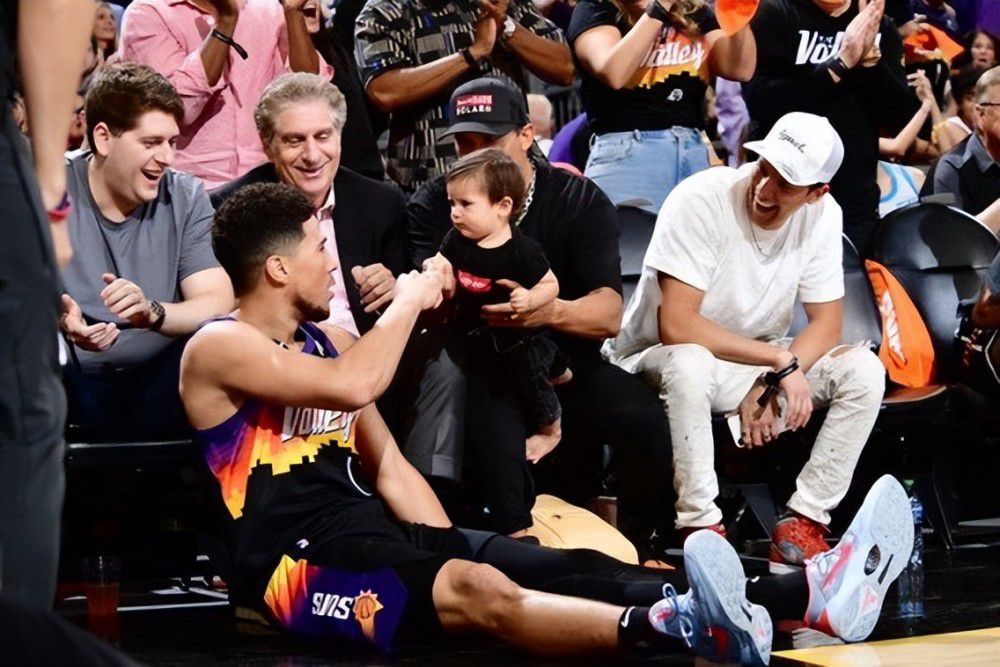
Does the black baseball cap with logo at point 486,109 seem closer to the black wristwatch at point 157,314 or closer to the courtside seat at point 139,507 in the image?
the black wristwatch at point 157,314

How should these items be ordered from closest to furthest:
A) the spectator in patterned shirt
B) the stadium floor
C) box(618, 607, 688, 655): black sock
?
box(618, 607, 688, 655): black sock
the stadium floor
the spectator in patterned shirt

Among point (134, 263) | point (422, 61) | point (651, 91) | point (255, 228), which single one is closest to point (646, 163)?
point (651, 91)

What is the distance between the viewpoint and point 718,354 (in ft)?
18.7

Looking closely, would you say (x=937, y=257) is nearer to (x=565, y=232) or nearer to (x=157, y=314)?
(x=565, y=232)

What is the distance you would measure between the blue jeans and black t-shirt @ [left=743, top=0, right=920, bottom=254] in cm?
51

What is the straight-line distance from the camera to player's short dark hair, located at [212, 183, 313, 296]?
4527 millimetres

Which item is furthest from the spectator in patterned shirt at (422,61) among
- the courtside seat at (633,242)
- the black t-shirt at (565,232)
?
the courtside seat at (633,242)

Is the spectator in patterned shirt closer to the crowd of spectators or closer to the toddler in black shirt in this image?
the crowd of spectators

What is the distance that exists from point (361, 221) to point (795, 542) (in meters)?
1.81

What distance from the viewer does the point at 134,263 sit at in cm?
520

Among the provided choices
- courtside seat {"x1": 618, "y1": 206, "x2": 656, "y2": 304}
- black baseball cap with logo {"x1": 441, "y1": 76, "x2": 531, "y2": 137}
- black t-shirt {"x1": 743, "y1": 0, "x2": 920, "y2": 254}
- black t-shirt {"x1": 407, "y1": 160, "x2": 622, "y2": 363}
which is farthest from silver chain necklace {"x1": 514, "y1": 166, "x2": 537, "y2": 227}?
black t-shirt {"x1": 743, "y1": 0, "x2": 920, "y2": 254}

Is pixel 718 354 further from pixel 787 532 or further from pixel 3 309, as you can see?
pixel 3 309

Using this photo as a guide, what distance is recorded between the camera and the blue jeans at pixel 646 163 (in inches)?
254

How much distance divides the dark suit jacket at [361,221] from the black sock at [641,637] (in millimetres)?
1803
